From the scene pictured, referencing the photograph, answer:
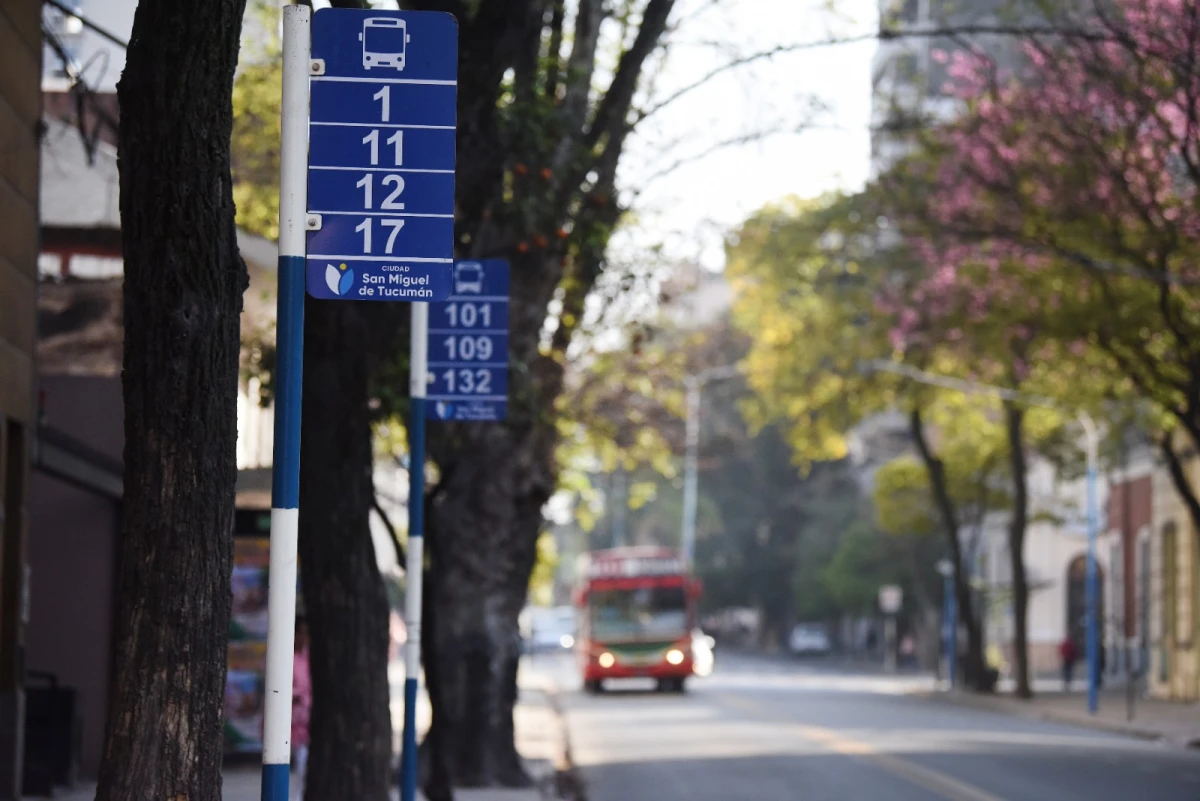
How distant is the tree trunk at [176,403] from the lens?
6.59 m

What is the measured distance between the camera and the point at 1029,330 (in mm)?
34688

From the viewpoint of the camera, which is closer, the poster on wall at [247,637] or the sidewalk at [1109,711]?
the poster on wall at [247,637]

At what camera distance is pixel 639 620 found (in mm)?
46938

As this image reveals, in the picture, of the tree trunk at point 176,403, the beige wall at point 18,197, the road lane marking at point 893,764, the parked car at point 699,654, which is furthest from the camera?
the parked car at point 699,654

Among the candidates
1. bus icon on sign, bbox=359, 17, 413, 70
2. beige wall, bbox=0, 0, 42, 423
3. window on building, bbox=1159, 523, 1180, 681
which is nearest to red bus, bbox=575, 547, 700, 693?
window on building, bbox=1159, 523, 1180, 681

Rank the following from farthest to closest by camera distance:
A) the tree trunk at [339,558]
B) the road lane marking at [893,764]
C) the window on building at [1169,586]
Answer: the window on building at [1169,586]
the road lane marking at [893,764]
the tree trunk at [339,558]

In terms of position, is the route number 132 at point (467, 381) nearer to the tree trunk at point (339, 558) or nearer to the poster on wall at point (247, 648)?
the tree trunk at point (339, 558)

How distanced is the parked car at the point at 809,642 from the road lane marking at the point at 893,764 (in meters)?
53.0

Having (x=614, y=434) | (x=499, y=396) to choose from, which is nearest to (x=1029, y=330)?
(x=614, y=434)

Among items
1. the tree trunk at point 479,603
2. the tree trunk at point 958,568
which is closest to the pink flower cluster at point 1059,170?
the tree trunk at point 479,603

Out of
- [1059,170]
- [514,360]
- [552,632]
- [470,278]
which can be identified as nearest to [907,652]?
[552,632]

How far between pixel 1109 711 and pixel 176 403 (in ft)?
119

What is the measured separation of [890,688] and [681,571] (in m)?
10.7

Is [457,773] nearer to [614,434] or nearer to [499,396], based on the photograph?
[499,396]
